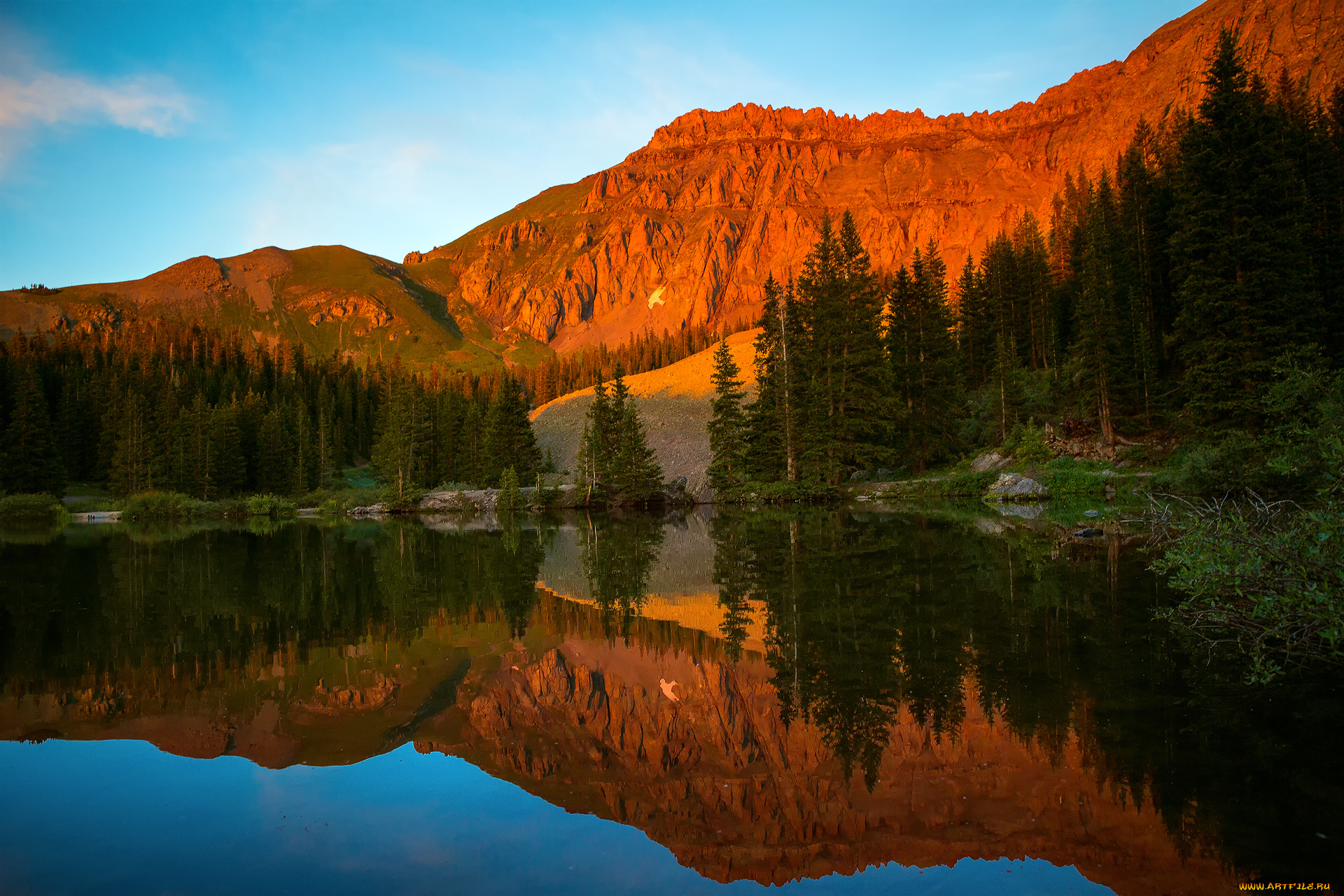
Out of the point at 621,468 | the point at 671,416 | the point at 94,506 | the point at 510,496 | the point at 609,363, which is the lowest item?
the point at 94,506

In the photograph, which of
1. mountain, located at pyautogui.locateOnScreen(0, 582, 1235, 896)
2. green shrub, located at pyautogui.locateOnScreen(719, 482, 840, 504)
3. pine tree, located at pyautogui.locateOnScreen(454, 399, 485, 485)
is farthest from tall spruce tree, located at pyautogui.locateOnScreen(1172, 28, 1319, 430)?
pine tree, located at pyautogui.locateOnScreen(454, 399, 485, 485)

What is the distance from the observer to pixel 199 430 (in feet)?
215

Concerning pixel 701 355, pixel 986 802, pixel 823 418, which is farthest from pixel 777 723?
pixel 701 355

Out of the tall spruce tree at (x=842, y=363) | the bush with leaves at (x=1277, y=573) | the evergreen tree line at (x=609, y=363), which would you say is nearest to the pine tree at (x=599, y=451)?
the tall spruce tree at (x=842, y=363)

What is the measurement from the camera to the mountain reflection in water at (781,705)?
14.6 feet

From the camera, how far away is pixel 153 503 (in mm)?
51844

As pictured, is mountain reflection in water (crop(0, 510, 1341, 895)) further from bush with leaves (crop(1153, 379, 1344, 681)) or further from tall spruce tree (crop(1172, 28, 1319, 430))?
tall spruce tree (crop(1172, 28, 1319, 430))

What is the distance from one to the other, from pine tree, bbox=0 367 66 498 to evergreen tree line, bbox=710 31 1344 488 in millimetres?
58472

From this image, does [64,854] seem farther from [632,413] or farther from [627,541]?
[632,413]

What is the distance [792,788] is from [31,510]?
6583 centimetres

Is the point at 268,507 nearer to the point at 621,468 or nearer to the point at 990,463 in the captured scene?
the point at 621,468

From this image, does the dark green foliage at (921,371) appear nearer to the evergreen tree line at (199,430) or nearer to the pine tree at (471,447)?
the evergreen tree line at (199,430)

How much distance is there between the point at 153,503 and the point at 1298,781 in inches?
2501

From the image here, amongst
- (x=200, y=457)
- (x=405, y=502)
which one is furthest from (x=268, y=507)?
(x=200, y=457)
